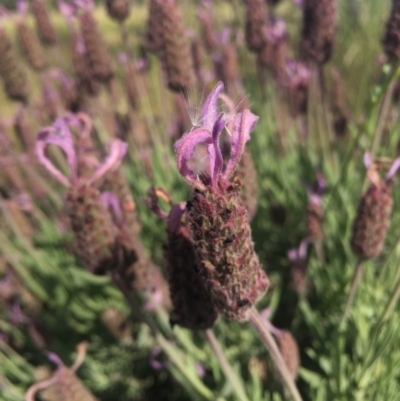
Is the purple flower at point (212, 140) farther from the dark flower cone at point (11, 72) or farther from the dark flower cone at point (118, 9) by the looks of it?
the dark flower cone at point (11, 72)

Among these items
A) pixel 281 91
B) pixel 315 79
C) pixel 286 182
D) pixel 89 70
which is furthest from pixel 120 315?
pixel 281 91

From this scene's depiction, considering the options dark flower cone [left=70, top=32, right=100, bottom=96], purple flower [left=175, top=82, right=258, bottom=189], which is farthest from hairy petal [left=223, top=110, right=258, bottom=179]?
dark flower cone [left=70, top=32, right=100, bottom=96]

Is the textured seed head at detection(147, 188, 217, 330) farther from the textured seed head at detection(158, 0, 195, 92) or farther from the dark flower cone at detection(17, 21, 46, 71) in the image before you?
the dark flower cone at detection(17, 21, 46, 71)

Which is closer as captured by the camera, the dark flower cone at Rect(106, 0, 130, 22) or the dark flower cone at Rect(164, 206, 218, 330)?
the dark flower cone at Rect(164, 206, 218, 330)

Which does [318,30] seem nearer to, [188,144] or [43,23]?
[188,144]

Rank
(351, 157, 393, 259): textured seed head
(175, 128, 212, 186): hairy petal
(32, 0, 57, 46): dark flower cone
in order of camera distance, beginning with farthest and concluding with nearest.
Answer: (32, 0, 57, 46): dark flower cone, (351, 157, 393, 259): textured seed head, (175, 128, 212, 186): hairy petal

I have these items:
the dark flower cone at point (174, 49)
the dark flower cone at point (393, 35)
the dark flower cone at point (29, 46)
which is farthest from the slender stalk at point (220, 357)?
the dark flower cone at point (29, 46)
